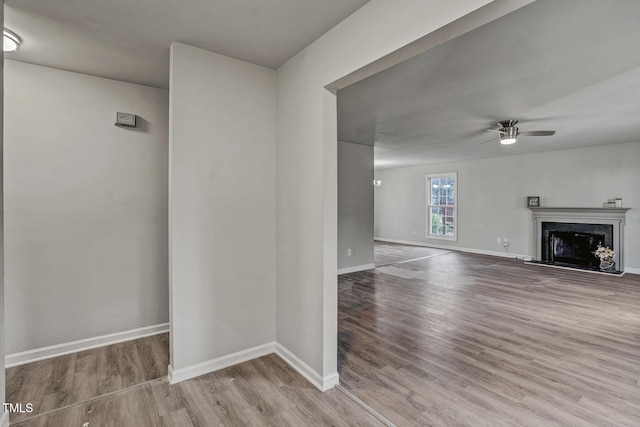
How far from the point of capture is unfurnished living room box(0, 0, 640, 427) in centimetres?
194

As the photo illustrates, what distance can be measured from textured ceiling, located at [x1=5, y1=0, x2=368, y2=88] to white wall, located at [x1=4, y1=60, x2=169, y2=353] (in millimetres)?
364

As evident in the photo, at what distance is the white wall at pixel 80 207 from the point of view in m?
2.56

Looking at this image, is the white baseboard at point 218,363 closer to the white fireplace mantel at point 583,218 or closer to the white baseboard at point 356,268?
the white baseboard at point 356,268

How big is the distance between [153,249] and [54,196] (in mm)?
928

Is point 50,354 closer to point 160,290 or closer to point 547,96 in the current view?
point 160,290

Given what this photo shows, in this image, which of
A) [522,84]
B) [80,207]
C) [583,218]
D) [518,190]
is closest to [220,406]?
[80,207]

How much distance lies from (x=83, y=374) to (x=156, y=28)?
264cm

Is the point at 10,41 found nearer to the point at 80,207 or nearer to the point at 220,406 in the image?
the point at 80,207

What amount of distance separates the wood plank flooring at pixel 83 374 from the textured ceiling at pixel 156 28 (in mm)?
2510

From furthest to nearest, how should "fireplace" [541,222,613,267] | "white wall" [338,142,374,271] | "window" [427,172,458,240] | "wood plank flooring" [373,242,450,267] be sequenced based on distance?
"window" [427,172,458,240] < "wood plank flooring" [373,242,450,267] < "fireplace" [541,222,613,267] < "white wall" [338,142,374,271]

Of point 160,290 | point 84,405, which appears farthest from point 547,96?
point 84,405

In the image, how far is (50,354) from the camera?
2.67 m

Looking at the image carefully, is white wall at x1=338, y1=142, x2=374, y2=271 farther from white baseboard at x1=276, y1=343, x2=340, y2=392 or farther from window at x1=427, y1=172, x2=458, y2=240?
window at x1=427, y1=172, x2=458, y2=240

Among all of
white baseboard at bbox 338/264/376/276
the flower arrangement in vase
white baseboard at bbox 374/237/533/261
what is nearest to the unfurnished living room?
white baseboard at bbox 338/264/376/276
